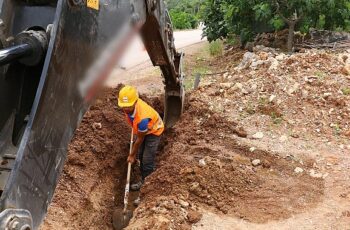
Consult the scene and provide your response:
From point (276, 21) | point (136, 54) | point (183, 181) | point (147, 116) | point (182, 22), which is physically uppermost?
point (136, 54)

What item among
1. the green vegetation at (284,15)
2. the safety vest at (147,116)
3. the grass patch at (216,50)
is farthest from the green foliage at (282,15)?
the safety vest at (147,116)

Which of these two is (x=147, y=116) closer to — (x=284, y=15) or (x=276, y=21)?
(x=276, y=21)

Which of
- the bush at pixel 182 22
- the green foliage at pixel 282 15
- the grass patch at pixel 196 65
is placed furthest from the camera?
the bush at pixel 182 22

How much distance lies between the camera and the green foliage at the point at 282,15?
11367mm

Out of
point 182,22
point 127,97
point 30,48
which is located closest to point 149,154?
point 127,97

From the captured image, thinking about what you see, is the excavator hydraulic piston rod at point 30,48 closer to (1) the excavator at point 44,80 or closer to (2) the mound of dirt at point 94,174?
(1) the excavator at point 44,80

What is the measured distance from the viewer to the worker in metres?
6.04

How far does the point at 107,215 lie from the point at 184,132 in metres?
1.93

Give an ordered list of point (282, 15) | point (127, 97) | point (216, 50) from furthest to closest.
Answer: point (216, 50) < point (282, 15) < point (127, 97)

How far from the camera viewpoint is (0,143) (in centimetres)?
266

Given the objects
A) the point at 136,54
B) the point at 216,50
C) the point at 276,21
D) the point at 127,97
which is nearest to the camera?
the point at 127,97

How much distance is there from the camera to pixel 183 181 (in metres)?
5.76

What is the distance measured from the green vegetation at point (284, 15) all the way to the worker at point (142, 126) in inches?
237

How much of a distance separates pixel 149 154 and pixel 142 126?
1.96ft
